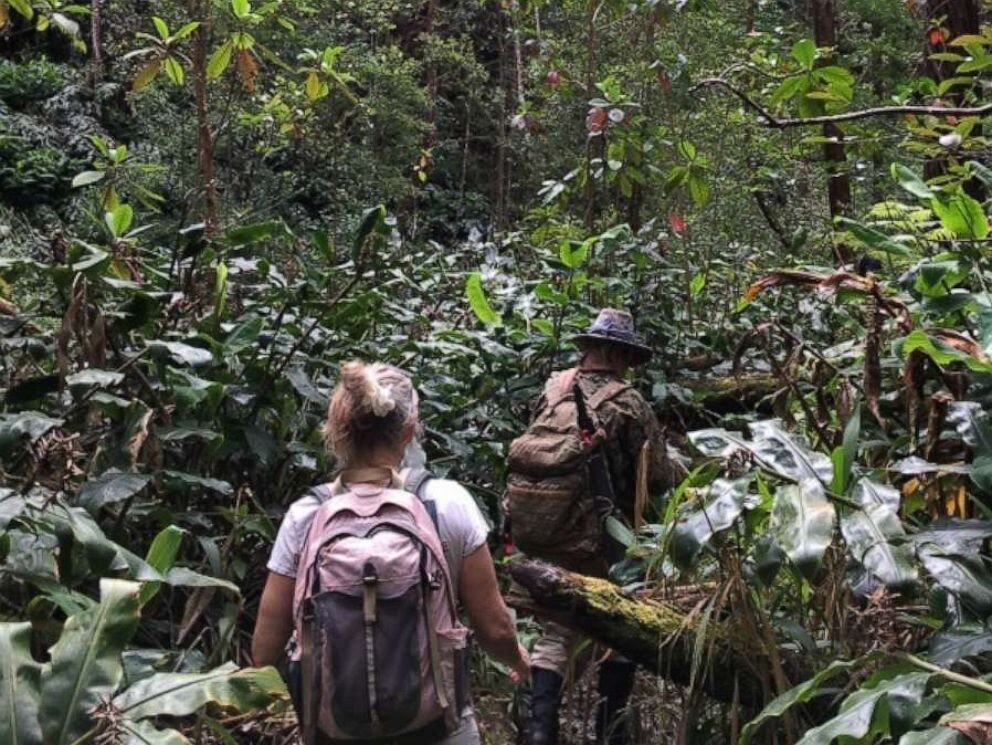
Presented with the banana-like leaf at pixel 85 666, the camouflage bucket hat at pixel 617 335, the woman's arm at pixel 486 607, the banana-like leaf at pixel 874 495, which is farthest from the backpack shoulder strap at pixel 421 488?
the camouflage bucket hat at pixel 617 335

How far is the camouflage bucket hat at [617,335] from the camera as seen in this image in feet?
15.7

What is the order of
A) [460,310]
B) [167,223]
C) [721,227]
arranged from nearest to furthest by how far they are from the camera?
[460,310]
[721,227]
[167,223]

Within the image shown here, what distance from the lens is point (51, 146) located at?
1529cm

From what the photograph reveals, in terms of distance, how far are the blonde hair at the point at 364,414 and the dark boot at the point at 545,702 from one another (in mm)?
2086

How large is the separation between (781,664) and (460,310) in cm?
446

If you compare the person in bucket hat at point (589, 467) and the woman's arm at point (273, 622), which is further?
the person in bucket hat at point (589, 467)

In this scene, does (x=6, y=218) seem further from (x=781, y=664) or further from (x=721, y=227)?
(x=781, y=664)

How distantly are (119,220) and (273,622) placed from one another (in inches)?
94.0

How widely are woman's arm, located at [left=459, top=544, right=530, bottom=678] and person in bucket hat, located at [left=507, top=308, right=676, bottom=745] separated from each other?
1592mm

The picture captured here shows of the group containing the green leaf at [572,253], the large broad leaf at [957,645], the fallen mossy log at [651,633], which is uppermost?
the green leaf at [572,253]

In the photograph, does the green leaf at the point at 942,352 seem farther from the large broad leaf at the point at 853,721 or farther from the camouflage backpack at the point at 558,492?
the camouflage backpack at the point at 558,492

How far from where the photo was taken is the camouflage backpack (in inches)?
179

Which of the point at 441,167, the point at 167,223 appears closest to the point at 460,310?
the point at 167,223

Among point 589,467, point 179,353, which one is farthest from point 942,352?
point 179,353
